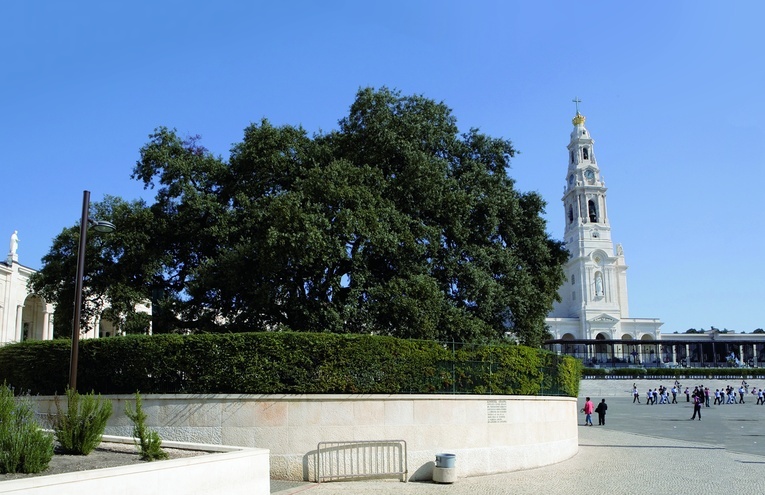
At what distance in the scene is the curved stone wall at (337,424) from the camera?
16.0m

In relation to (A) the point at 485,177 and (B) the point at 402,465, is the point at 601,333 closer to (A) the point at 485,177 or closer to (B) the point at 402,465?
(A) the point at 485,177

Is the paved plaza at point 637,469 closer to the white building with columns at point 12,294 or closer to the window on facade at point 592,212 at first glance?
the white building with columns at point 12,294

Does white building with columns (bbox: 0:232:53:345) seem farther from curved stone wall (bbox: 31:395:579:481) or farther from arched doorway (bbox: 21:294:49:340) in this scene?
curved stone wall (bbox: 31:395:579:481)

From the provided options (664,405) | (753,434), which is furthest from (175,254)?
(664,405)

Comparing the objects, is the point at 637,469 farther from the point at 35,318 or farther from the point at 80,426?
the point at 35,318

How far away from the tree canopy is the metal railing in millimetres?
5361

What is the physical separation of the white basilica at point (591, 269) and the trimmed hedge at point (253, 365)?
99.9 m

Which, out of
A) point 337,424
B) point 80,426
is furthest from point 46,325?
point 80,426

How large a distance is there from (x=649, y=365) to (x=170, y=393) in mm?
81123

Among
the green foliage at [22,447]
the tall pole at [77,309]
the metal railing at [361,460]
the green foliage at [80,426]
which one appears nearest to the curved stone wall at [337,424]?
the metal railing at [361,460]

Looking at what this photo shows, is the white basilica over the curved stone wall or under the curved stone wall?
over

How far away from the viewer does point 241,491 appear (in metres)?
12.0

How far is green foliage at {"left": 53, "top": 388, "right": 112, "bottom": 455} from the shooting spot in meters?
12.0

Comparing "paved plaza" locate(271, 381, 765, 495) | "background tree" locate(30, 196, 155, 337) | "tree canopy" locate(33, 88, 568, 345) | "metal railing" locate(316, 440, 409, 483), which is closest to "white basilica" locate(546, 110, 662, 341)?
"paved plaza" locate(271, 381, 765, 495)
